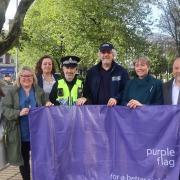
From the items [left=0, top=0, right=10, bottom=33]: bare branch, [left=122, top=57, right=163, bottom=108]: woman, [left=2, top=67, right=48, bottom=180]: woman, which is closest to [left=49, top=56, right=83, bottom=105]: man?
[left=2, top=67, right=48, bottom=180]: woman

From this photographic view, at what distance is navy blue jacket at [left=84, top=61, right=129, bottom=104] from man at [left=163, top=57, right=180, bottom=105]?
0.77 metres

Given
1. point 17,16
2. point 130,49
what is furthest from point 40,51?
point 17,16

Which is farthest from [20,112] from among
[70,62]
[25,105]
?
[70,62]

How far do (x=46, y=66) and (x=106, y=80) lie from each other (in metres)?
1.37

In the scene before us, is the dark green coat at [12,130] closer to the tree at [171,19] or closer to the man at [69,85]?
the man at [69,85]

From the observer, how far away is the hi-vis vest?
6816mm

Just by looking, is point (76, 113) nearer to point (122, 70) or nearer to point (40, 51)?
point (122, 70)

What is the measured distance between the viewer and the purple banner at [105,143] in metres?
6.07

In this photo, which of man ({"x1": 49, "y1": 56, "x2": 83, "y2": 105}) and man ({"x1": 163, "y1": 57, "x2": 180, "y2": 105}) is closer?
man ({"x1": 163, "y1": 57, "x2": 180, "y2": 105})

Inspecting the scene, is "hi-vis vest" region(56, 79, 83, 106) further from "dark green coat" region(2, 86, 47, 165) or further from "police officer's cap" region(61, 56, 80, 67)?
"dark green coat" region(2, 86, 47, 165)

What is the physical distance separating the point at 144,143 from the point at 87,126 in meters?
0.85

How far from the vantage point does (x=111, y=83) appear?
273 inches

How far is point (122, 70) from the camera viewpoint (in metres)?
6.99

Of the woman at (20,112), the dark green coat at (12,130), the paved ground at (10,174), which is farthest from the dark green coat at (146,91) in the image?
the paved ground at (10,174)
